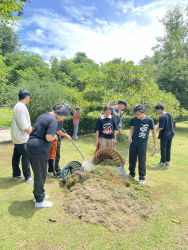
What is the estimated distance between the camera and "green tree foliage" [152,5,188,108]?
14.2 m

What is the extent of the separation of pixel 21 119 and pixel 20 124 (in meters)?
0.11

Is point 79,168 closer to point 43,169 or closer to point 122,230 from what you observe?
point 43,169

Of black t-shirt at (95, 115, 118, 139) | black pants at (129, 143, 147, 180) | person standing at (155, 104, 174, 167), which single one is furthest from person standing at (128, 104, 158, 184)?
person standing at (155, 104, 174, 167)

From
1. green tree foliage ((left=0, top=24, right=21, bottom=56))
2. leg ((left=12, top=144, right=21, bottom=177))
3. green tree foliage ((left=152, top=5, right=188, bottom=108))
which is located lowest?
leg ((left=12, top=144, right=21, bottom=177))

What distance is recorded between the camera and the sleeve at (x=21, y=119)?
3.43 meters

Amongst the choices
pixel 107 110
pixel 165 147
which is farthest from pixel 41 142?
pixel 165 147

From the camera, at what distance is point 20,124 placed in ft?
11.4

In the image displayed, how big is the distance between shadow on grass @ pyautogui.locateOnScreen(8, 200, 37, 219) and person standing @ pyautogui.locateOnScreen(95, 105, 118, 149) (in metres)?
2.07

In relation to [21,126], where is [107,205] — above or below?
below

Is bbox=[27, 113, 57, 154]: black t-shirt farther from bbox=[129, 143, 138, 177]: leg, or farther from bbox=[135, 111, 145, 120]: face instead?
bbox=[129, 143, 138, 177]: leg

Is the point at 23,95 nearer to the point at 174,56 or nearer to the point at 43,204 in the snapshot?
the point at 43,204

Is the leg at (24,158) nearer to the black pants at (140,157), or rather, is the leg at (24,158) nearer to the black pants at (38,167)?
the black pants at (38,167)

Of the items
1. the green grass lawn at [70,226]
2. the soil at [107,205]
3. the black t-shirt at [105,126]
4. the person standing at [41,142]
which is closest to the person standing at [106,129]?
the black t-shirt at [105,126]

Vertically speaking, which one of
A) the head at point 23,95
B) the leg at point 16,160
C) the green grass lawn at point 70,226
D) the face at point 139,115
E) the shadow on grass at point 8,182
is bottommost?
the green grass lawn at point 70,226
